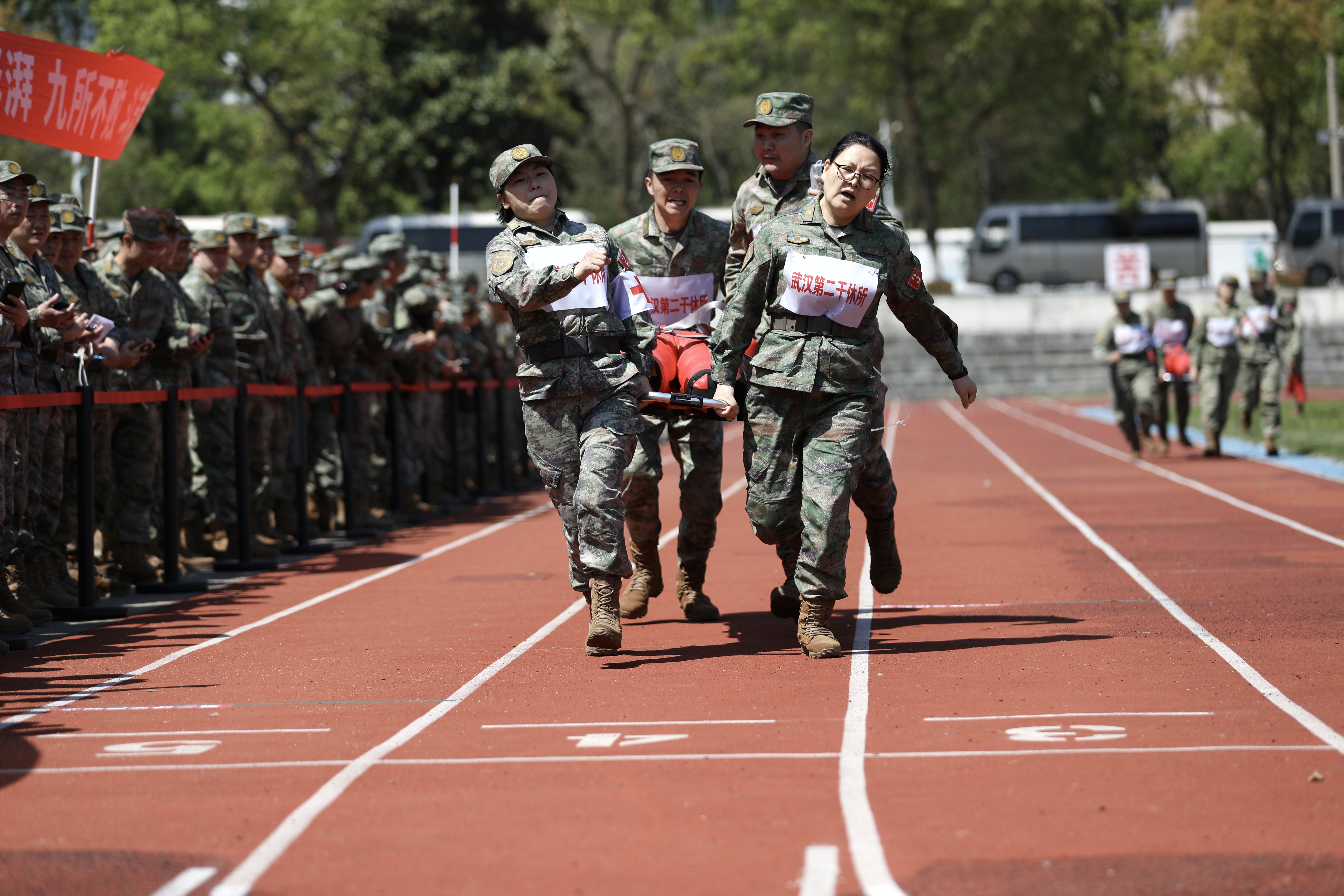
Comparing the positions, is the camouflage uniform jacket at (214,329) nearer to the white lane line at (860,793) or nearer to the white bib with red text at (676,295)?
the white bib with red text at (676,295)

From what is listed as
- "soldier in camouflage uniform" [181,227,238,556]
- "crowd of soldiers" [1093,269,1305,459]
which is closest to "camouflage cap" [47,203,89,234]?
"soldier in camouflage uniform" [181,227,238,556]

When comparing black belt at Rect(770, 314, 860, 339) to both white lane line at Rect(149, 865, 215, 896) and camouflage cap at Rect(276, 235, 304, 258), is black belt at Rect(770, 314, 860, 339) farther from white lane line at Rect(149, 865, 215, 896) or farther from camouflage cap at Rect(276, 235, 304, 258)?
camouflage cap at Rect(276, 235, 304, 258)

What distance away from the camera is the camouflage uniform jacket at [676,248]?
9.28m

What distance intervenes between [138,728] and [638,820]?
2575 millimetres

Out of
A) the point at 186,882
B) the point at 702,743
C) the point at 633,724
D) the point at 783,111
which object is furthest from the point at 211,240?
the point at 186,882

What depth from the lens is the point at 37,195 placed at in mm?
10234

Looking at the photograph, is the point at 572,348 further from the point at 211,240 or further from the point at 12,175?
the point at 211,240

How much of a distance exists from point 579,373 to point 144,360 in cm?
536

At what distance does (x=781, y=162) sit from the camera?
29.6 feet

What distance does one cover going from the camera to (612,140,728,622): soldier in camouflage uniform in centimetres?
908

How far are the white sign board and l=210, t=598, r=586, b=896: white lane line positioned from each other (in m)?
45.2

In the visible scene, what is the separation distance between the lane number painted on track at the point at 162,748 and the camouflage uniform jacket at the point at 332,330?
28.8ft

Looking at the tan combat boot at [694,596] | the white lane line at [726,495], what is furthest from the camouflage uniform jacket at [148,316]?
the tan combat boot at [694,596]

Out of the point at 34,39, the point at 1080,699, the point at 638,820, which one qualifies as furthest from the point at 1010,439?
the point at 638,820
